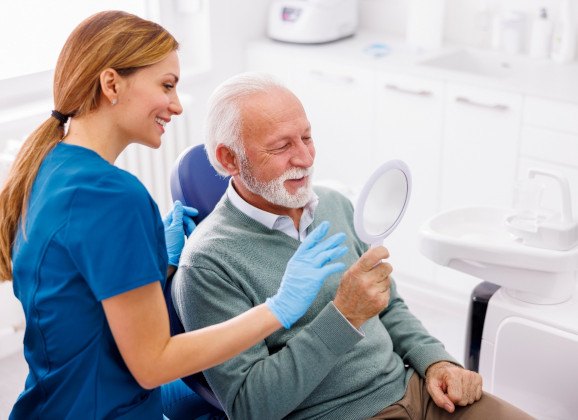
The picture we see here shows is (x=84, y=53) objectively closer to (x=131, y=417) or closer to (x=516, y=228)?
(x=131, y=417)

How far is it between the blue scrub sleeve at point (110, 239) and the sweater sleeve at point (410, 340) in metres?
0.73

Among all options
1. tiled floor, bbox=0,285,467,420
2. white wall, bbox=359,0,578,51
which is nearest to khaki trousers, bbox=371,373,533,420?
tiled floor, bbox=0,285,467,420

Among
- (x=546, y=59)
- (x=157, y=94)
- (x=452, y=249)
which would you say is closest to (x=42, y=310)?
(x=157, y=94)

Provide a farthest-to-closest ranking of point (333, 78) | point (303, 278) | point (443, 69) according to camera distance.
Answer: point (333, 78), point (443, 69), point (303, 278)

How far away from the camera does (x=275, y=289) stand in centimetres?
172

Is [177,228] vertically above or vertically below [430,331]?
above

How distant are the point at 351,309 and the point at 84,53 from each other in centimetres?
67

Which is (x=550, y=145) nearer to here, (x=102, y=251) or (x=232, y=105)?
(x=232, y=105)

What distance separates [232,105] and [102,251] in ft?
1.80

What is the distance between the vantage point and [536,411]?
203cm

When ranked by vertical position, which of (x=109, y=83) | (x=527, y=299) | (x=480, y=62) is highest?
(x=109, y=83)

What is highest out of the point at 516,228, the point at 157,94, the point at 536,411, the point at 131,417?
the point at 157,94

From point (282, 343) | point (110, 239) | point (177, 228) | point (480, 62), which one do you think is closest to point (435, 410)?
point (282, 343)

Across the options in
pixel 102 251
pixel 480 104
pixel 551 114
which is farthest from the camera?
pixel 480 104
